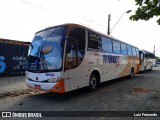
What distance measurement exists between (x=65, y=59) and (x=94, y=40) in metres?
2.86

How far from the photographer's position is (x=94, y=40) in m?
9.02

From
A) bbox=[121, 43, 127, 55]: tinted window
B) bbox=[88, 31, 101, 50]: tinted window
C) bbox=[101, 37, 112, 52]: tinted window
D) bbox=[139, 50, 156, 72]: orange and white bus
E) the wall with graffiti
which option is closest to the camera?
bbox=[88, 31, 101, 50]: tinted window

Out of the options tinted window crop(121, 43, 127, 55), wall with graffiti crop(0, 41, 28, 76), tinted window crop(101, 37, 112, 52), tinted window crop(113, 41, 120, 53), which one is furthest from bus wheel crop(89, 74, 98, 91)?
wall with graffiti crop(0, 41, 28, 76)

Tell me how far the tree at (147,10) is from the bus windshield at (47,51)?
2.97 meters

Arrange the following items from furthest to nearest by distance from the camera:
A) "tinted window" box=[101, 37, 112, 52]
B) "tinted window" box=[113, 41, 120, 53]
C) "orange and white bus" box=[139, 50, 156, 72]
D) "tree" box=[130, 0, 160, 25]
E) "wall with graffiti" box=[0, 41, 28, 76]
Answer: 1. "orange and white bus" box=[139, 50, 156, 72]
2. "wall with graffiti" box=[0, 41, 28, 76]
3. "tinted window" box=[113, 41, 120, 53]
4. "tinted window" box=[101, 37, 112, 52]
5. "tree" box=[130, 0, 160, 25]

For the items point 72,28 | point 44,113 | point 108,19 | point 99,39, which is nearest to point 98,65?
point 99,39

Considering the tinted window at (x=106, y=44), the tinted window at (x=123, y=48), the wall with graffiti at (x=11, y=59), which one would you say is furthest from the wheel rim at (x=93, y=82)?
the wall with graffiti at (x=11, y=59)

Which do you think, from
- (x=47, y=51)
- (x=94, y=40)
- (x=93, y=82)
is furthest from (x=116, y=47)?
(x=47, y=51)

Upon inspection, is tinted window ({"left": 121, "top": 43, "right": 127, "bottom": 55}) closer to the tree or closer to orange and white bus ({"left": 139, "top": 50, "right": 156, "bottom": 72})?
the tree

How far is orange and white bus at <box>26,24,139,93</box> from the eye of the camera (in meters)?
6.67

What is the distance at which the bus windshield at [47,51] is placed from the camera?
672cm

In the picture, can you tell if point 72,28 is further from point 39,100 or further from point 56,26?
point 39,100

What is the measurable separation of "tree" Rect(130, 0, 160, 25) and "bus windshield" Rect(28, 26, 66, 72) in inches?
117

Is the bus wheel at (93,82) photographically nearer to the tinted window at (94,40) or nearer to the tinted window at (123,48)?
the tinted window at (94,40)
